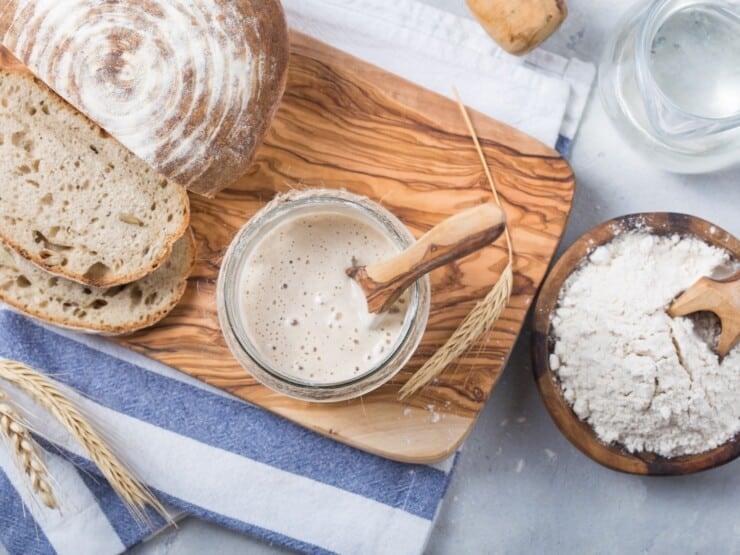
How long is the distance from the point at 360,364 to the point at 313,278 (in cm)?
15

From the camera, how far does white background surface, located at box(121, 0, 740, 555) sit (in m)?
1.49

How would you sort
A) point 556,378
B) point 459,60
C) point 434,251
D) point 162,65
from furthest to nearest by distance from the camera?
point 459,60 < point 556,378 < point 162,65 < point 434,251

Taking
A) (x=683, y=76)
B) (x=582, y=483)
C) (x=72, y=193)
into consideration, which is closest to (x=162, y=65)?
(x=72, y=193)

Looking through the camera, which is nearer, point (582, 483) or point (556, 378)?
point (556, 378)

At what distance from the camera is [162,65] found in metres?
1.22

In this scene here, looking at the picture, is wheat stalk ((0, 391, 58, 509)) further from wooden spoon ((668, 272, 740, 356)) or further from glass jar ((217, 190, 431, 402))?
wooden spoon ((668, 272, 740, 356))

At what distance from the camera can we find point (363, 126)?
1352 millimetres

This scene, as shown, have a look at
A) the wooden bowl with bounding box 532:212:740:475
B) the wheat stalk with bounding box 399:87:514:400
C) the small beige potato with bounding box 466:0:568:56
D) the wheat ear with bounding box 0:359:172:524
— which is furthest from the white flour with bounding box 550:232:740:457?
the wheat ear with bounding box 0:359:172:524

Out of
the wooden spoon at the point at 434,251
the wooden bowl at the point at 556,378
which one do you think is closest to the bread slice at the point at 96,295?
the wooden spoon at the point at 434,251

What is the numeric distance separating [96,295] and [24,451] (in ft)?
0.93

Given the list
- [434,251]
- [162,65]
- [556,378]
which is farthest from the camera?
[556,378]

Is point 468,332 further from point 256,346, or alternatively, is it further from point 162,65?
point 162,65

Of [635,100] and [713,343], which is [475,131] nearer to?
[635,100]

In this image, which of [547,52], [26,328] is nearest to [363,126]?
[547,52]
